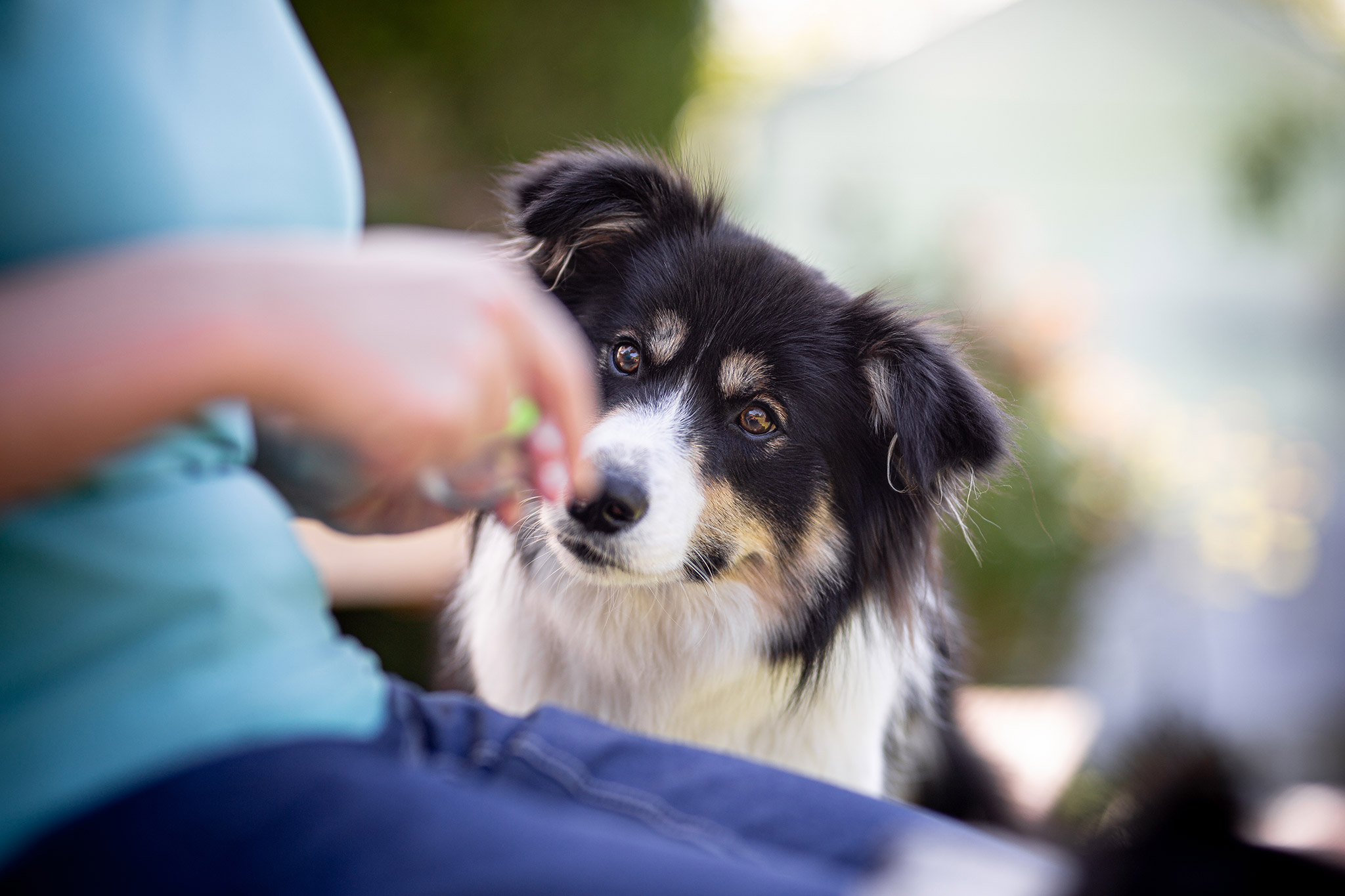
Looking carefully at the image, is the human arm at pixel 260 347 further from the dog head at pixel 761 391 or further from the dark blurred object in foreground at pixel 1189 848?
the dog head at pixel 761 391

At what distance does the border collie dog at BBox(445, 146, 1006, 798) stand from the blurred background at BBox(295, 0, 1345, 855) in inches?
11.3

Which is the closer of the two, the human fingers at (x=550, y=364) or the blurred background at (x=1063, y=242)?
the human fingers at (x=550, y=364)

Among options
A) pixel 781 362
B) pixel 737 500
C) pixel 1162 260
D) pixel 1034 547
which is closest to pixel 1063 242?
pixel 1162 260

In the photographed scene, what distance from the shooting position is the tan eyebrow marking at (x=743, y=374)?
5.55 ft

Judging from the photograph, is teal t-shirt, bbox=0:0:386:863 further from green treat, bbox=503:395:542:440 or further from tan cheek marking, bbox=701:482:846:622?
tan cheek marking, bbox=701:482:846:622

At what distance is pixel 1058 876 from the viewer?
0.80 metres

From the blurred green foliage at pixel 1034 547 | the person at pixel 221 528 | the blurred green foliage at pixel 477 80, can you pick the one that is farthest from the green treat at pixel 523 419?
the blurred green foliage at pixel 1034 547

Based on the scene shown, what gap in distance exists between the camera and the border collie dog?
169 cm

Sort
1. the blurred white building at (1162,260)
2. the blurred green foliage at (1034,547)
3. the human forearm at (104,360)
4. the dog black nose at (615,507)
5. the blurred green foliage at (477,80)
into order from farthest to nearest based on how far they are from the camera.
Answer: the blurred white building at (1162,260) → the blurred green foliage at (1034,547) → the blurred green foliage at (477,80) → the dog black nose at (615,507) → the human forearm at (104,360)

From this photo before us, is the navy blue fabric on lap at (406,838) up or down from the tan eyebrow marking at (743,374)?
down

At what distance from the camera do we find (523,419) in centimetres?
81

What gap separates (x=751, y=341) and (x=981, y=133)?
13.7 feet

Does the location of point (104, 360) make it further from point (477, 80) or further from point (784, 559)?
point (477, 80)

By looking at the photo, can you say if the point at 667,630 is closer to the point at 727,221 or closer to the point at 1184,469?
the point at 727,221
